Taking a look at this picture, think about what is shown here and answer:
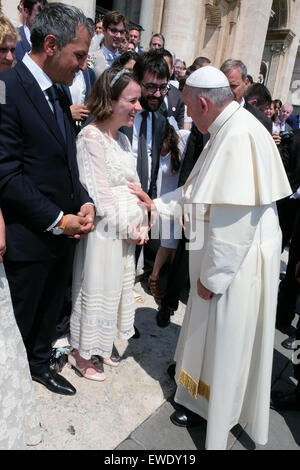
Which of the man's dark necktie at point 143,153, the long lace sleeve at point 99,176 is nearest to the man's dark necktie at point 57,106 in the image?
the long lace sleeve at point 99,176

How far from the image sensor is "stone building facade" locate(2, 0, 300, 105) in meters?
10.6

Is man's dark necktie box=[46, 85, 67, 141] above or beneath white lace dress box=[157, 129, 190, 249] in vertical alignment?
above

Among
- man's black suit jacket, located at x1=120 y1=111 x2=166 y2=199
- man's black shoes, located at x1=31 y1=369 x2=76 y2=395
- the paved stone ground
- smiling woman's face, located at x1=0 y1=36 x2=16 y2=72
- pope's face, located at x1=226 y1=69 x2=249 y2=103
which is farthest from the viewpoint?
pope's face, located at x1=226 y1=69 x2=249 y2=103

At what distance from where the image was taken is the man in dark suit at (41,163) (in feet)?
6.00

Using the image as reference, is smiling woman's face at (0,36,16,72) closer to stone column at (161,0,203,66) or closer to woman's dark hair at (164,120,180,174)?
woman's dark hair at (164,120,180,174)

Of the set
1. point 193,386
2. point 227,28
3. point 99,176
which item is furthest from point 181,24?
point 193,386

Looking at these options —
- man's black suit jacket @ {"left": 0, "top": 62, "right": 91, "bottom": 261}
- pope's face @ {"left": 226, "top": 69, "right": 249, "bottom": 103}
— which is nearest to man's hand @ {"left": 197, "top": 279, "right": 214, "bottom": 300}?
man's black suit jacket @ {"left": 0, "top": 62, "right": 91, "bottom": 261}

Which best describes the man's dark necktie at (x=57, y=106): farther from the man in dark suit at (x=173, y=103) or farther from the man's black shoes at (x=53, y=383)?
the man in dark suit at (x=173, y=103)

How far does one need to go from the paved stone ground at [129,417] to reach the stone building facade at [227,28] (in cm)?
550

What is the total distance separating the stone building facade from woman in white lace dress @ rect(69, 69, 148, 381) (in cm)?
439

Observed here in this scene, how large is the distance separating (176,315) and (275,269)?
1.83 m

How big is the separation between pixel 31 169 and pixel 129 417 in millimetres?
1752

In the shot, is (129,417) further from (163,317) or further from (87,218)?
(87,218)
